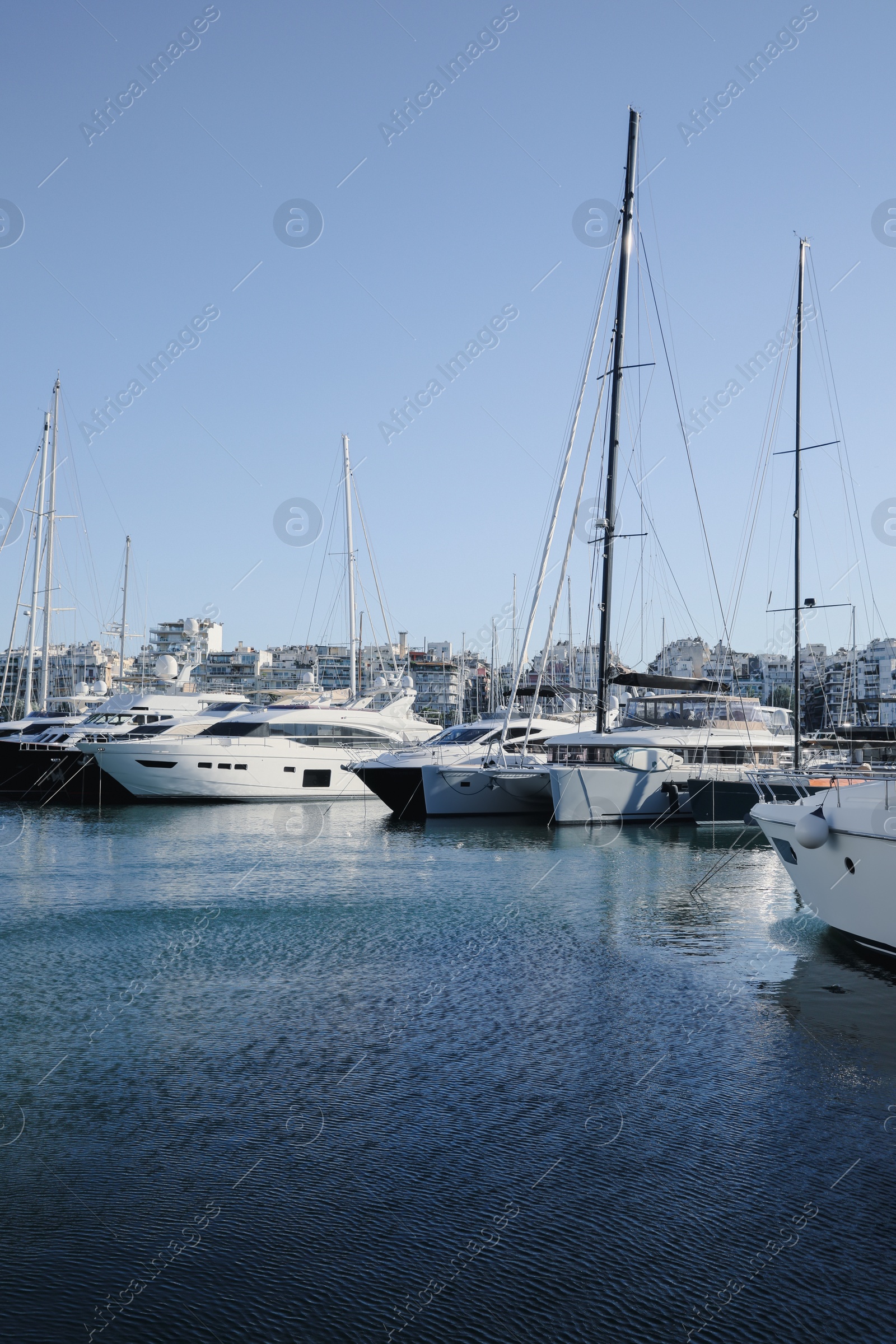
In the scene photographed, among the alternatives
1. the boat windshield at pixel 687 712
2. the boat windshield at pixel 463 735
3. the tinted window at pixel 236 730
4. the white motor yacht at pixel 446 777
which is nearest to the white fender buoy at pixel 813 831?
the white motor yacht at pixel 446 777

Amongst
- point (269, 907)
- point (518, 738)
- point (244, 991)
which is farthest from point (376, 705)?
point (244, 991)

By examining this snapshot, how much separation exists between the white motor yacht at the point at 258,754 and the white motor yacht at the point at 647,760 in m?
11.8

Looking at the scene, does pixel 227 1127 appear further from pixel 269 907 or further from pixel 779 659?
pixel 779 659

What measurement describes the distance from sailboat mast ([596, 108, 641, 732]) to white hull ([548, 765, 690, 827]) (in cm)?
225

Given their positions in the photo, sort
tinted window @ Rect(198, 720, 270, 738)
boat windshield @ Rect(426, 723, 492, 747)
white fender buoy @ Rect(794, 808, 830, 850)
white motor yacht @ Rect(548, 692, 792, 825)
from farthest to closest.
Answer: tinted window @ Rect(198, 720, 270, 738) < boat windshield @ Rect(426, 723, 492, 747) < white motor yacht @ Rect(548, 692, 792, 825) < white fender buoy @ Rect(794, 808, 830, 850)

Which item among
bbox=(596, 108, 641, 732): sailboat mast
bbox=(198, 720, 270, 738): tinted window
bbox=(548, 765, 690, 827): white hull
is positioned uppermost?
bbox=(596, 108, 641, 732): sailboat mast

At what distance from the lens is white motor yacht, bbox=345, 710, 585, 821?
2981 centimetres

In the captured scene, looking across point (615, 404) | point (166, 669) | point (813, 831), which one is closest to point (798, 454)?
point (615, 404)

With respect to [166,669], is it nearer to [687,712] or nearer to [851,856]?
[687,712]

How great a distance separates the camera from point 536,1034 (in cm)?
965

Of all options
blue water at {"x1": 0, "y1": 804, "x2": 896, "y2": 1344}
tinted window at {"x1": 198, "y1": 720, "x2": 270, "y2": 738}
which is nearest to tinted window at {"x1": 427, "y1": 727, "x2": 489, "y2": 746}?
tinted window at {"x1": 198, "y1": 720, "x2": 270, "y2": 738}

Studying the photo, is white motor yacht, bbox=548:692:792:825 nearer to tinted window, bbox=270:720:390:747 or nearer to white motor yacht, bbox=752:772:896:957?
tinted window, bbox=270:720:390:747

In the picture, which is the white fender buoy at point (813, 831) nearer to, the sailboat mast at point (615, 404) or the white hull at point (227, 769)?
the sailboat mast at point (615, 404)

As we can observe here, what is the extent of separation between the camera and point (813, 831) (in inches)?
480
